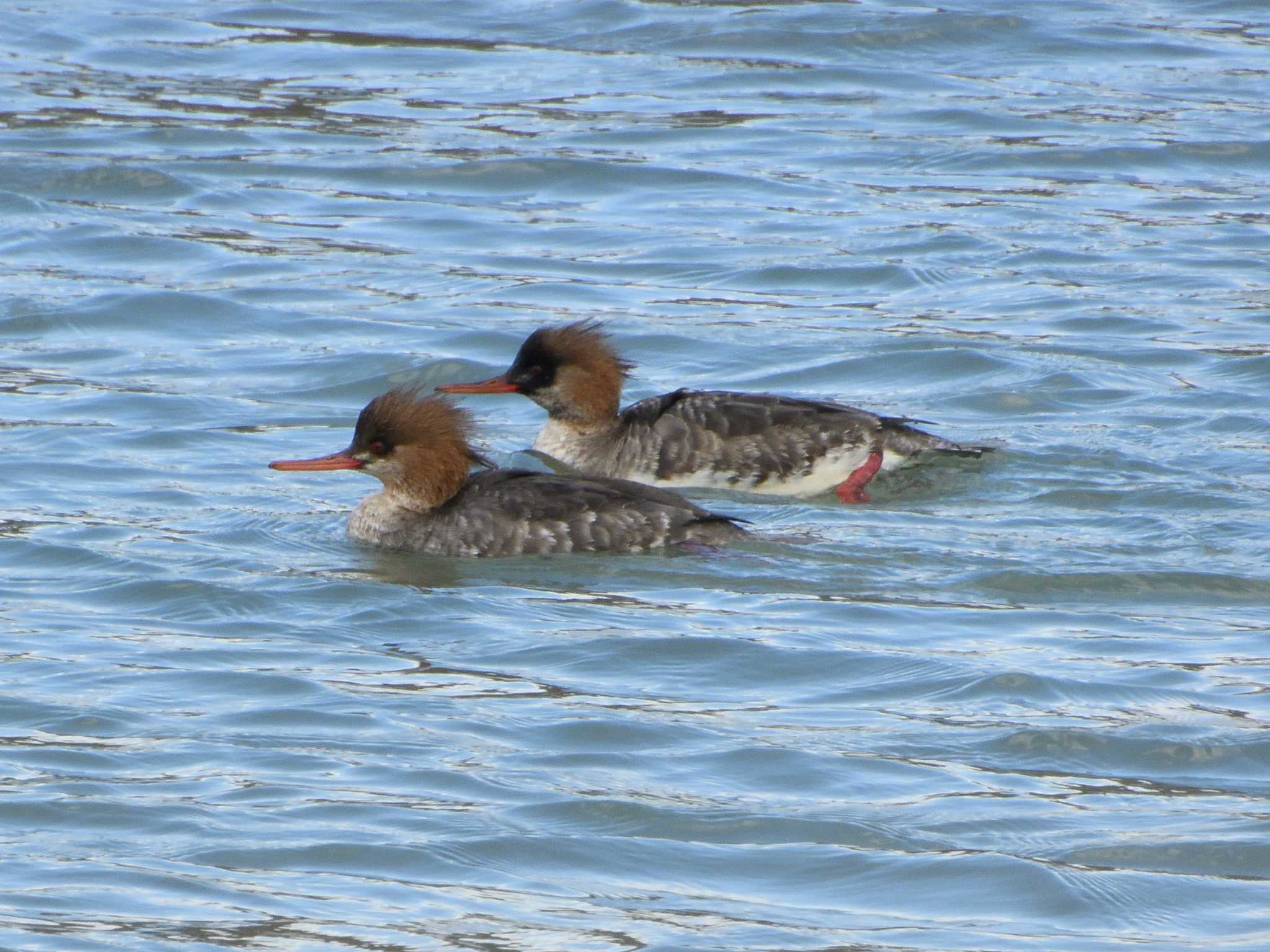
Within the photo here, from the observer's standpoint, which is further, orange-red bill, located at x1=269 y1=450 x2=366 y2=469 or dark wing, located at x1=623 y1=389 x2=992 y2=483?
dark wing, located at x1=623 y1=389 x2=992 y2=483

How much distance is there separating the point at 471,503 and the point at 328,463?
626mm

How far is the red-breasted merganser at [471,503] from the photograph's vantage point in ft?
31.9

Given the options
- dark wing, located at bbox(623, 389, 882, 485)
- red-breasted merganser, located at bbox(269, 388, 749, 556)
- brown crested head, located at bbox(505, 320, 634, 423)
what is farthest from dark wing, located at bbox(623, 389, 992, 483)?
red-breasted merganser, located at bbox(269, 388, 749, 556)

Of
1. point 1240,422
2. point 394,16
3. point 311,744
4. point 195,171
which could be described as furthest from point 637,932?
point 394,16

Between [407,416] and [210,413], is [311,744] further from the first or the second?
[210,413]

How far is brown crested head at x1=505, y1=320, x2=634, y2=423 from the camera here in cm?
1144

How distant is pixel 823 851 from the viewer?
6.36 meters

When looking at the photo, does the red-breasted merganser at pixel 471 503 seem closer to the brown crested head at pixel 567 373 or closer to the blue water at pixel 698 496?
the blue water at pixel 698 496

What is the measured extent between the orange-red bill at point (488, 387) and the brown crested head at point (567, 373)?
30mm

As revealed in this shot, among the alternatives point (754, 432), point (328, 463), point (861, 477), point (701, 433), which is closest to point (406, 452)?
point (328, 463)

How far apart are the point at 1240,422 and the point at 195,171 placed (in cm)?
822

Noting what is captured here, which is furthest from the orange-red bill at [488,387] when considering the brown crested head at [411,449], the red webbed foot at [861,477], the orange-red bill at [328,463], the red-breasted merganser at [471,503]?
the red webbed foot at [861,477]

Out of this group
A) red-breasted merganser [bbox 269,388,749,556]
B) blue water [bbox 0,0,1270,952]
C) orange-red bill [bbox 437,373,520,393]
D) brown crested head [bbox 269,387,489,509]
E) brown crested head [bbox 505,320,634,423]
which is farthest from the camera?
brown crested head [bbox 505,320,634,423]

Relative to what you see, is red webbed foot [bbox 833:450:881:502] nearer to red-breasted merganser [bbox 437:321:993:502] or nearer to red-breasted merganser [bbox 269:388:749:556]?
red-breasted merganser [bbox 437:321:993:502]
